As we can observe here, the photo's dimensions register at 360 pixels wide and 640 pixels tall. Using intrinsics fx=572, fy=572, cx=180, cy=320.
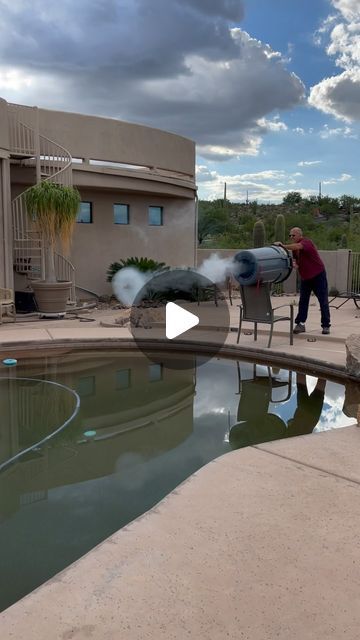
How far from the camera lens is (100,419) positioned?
5996 millimetres

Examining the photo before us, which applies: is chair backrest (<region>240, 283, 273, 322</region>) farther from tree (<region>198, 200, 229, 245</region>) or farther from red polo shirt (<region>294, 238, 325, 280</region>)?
tree (<region>198, 200, 229, 245</region>)

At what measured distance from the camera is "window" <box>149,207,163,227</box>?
674 inches

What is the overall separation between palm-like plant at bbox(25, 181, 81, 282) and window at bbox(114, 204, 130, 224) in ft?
11.1

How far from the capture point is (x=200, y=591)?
8.47 feet

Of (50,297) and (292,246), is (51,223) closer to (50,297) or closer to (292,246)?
(50,297)

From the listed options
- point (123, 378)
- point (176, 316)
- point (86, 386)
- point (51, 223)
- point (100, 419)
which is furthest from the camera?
point (51, 223)

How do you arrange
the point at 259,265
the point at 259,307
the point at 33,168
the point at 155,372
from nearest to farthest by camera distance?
1. the point at 155,372
2. the point at 259,265
3. the point at 259,307
4. the point at 33,168

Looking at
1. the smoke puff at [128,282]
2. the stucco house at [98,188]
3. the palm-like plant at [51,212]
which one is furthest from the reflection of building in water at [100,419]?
the smoke puff at [128,282]

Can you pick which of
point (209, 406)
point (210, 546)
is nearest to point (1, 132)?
point (209, 406)

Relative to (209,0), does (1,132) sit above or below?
below

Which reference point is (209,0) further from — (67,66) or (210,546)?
(210,546)

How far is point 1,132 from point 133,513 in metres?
10.3

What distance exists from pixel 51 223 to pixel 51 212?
10.0 inches

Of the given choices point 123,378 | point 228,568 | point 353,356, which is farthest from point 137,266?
point 228,568
